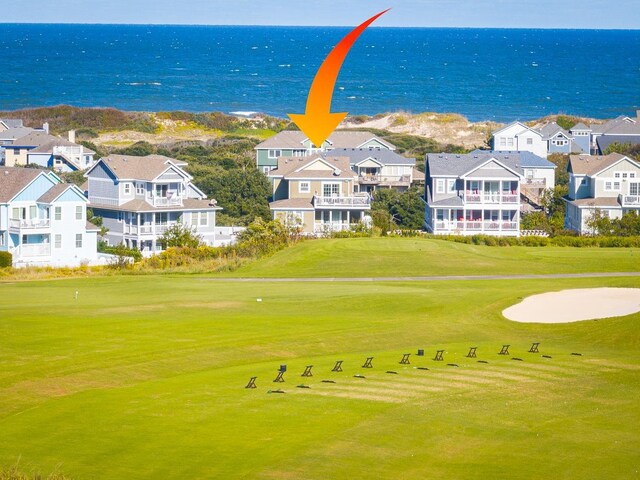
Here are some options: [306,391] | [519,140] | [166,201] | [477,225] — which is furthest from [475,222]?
[306,391]

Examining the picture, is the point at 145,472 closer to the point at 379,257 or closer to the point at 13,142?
the point at 379,257

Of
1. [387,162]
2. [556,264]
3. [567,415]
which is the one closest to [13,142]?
[387,162]

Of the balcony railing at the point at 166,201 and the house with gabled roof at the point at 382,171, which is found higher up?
the house with gabled roof at the point at 382,171

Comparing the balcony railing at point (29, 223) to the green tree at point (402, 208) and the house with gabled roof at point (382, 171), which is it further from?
the house with gabled roof at point (382, 171)

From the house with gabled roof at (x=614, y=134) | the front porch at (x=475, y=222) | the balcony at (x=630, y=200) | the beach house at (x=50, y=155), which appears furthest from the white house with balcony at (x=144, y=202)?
the house with gabled roof at (x=614, y=134)

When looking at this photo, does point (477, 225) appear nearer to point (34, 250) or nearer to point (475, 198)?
point (475, 198)

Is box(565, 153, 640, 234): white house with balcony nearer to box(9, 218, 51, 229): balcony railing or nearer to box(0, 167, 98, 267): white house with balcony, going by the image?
box(0, 167, 98, 267): white house with balcony
